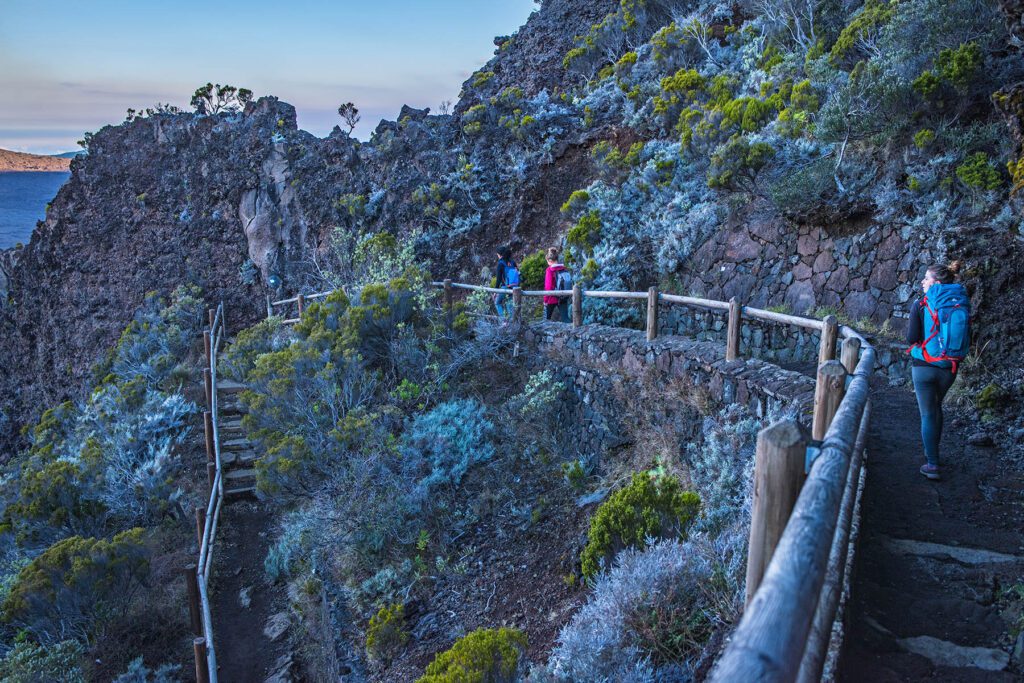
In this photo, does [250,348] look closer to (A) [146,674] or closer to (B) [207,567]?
(B) [207,567]

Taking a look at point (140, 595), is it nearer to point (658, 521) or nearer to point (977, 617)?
point (658, 521)

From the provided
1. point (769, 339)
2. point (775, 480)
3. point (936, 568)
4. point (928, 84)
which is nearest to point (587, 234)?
point (769, 339)

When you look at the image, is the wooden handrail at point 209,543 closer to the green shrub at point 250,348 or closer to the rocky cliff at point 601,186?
the green shrub at point 250,348

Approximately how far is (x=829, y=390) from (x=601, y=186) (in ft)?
42.3

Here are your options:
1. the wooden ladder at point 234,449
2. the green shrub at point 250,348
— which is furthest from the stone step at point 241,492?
the green shrub at point 250,348

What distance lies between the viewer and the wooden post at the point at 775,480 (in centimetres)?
230

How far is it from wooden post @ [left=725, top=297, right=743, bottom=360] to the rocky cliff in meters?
2.98

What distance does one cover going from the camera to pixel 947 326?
472cm

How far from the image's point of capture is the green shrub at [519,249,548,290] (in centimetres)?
1476

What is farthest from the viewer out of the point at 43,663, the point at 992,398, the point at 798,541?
the point at 43,663

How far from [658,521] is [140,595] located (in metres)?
7.40

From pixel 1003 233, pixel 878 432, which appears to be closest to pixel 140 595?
pixel 878 432

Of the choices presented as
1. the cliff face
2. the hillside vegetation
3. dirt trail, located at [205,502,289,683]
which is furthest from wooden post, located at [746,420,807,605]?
the cliff face

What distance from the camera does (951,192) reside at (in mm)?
9078
